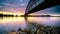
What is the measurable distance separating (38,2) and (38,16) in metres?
0.32

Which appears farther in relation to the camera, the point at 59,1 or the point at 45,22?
the point at 45,22

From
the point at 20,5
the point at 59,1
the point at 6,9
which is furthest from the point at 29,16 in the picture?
the point at 59,1

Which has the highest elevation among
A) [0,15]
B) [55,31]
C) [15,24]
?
[0,15]

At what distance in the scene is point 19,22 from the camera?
8.35ft

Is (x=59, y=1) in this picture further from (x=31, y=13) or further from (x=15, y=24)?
(x=15, y=24)

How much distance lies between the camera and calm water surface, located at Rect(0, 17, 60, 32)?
2465 millimetres

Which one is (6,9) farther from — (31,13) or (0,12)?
(31,13)

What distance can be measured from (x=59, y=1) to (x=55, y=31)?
65 cm

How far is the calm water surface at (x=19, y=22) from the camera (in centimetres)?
246

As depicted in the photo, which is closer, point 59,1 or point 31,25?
point 59,1

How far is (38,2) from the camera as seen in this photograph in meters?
2.42

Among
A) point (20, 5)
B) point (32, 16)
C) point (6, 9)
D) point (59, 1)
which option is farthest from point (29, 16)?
point (59, 1)

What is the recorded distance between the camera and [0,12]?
2.45 m

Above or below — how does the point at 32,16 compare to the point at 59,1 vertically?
below
